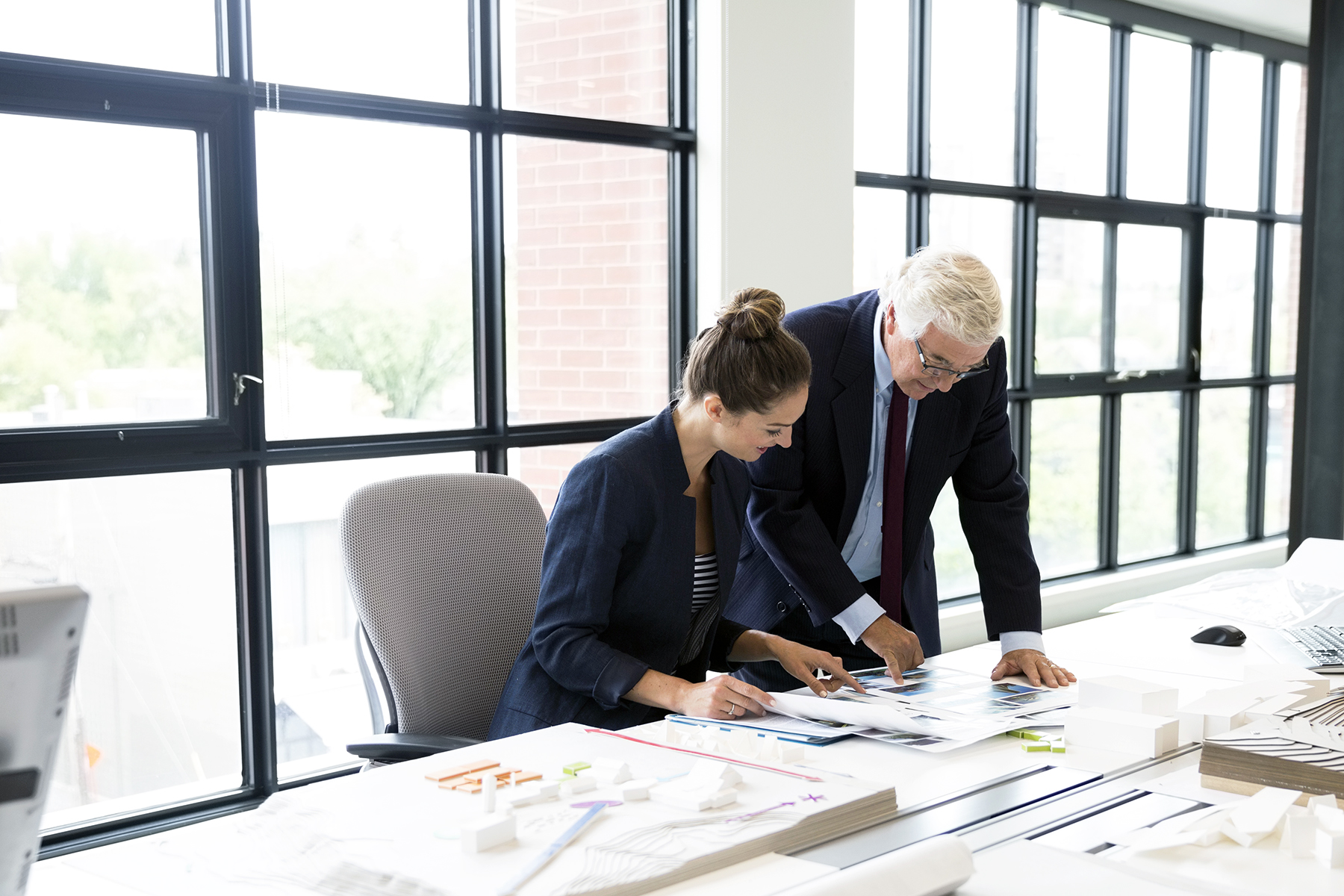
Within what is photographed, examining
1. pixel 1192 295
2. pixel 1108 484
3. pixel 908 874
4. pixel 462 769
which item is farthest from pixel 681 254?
pixel 1192 295

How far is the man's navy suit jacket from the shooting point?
2217 millimetres

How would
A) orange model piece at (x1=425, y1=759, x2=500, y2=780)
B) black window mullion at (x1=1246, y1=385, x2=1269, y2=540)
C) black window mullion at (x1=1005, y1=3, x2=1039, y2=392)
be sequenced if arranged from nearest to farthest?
orange model piece at (x1=425, y1=759, x2=500, y2=780), black window mullion at (x1=1005, y1=3, x2=1039, y2=392), black window mullion at (x1=1246, y1=385, x2=1269, y2=540)

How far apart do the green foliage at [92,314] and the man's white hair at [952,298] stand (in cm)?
175

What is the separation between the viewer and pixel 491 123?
3486 millimetres

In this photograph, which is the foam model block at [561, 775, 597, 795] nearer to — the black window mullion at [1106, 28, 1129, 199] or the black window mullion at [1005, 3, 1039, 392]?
the black window mullion at [1005, 3, 1039, 392]

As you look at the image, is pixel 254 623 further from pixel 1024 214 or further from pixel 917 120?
pixel 1024 214

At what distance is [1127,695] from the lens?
1.80m

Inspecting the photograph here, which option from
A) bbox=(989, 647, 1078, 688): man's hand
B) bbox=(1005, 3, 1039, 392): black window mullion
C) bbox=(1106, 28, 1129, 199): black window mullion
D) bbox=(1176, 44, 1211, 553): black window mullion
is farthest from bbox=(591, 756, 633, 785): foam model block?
bbox=(1176, 44, 1211, 553): black window mullion

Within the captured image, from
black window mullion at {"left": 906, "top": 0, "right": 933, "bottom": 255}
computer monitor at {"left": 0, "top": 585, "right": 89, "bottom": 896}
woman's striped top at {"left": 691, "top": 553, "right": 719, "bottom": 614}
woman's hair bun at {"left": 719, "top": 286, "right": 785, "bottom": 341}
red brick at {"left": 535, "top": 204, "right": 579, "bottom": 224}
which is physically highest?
black window mullion at {"left": 906, "top": 0, "right": 933, "bottom": 255}

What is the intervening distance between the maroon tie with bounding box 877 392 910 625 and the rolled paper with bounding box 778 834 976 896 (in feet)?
3.54

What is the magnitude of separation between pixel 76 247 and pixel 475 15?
1.30 meters

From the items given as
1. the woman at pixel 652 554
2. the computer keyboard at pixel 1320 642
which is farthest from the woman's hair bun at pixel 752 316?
the computer keyboard at pixel 1320 642

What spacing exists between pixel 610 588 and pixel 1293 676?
1125mm

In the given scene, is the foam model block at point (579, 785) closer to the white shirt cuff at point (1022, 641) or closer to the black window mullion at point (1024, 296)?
the white shirt cuff at point (1022, 641)
